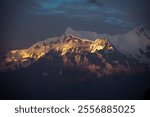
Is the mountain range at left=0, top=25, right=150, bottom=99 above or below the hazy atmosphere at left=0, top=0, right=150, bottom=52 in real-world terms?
below

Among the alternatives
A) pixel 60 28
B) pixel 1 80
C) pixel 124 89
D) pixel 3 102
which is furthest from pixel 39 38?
pixel 124 89

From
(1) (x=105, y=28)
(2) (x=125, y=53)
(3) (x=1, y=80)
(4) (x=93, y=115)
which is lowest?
(4) (x=93, y=115)

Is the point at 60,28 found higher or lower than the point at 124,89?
higher

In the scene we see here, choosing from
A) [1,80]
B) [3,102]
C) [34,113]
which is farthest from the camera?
[1,80]

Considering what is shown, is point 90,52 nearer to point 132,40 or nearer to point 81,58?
point 81,58

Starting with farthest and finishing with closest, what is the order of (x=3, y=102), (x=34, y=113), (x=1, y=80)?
(x=1, y=80)
(x=3, y=102)
(x=34, y=113)

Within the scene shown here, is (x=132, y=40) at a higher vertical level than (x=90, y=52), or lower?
higher

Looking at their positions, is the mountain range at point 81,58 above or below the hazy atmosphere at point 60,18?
below

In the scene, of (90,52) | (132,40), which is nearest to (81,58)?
(90,52)

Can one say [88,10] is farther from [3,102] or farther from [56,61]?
[3,102]

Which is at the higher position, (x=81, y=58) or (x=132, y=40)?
(x=132, y=40)

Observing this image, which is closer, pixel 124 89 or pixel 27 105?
pixel 27 105
